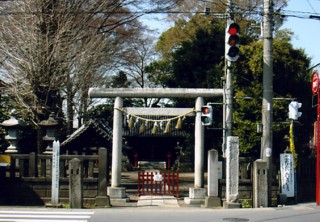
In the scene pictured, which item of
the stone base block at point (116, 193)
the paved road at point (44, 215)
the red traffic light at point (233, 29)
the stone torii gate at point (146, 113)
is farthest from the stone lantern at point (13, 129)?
the red traffic light at point (233, 29)

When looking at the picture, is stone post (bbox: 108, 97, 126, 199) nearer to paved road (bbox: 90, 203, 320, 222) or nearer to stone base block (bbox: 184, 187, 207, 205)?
paved road (bbox: 90, 203, 320, 222)

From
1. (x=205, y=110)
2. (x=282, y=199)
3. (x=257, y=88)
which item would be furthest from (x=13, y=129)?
(x=257, y=88)

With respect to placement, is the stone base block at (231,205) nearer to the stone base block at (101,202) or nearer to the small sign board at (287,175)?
the small sign board at (287,175)

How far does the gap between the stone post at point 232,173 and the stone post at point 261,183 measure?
659mm

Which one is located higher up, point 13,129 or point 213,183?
point 13,129

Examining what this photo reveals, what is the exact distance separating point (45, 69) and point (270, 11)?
9.94 metres

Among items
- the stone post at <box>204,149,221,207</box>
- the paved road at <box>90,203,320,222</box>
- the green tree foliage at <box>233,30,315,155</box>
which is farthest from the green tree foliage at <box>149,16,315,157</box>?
the paved road at <box>90,203,320,222</box>

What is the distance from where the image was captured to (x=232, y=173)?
16.3m

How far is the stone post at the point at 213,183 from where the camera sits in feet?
55.1

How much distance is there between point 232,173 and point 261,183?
1049 millimetres

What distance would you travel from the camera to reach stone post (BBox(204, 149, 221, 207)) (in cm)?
1680

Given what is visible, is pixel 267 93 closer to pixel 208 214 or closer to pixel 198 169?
pixel 198 169

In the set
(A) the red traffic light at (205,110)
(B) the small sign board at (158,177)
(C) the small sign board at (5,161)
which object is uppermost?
(A) the red traffic light at (205,110)

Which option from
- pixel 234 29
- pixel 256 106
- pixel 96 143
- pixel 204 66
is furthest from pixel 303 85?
pixel 234 29
